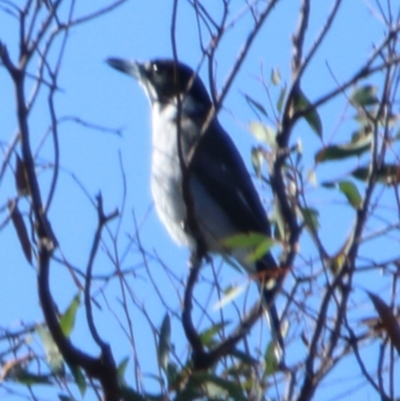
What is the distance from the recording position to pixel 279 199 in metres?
2.50

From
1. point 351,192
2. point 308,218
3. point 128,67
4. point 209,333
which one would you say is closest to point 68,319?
point 209,333

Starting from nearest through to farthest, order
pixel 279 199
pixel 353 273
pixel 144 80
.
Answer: pixel 353 273 → pixel 279 199 → pixel 144 80

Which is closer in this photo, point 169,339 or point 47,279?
point 47,279

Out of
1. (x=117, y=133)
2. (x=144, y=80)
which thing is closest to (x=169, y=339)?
(x=117, y=133)

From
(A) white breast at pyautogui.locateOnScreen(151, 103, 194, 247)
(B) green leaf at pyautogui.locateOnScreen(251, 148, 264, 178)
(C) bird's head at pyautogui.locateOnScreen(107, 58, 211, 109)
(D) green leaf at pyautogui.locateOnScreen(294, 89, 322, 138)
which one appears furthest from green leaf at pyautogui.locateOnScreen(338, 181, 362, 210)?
(C) bird's head at pyautogui.locateOnScreen(107, 58, 211, 109)

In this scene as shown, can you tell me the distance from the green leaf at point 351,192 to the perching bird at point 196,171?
1266mm

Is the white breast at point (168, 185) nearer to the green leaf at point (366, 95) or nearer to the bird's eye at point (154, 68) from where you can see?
the bird's eye at point (154, 68)

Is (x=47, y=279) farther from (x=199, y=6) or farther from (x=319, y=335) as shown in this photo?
(x=199, y=6)

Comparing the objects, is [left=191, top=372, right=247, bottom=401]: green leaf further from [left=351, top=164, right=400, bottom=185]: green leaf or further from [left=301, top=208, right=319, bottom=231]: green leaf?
[left=351, top=164, right=400, bottom=185]: green leaf

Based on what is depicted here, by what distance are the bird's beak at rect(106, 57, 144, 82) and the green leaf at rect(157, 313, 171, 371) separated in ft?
7.50

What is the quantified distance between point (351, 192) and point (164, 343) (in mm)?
531

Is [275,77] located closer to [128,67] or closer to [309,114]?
[309,114]

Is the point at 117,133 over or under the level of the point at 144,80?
under

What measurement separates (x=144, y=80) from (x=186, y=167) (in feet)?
8.15
